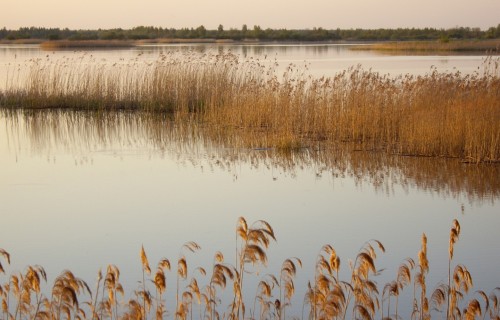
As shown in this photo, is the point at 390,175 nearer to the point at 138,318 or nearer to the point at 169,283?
the point at 169,283

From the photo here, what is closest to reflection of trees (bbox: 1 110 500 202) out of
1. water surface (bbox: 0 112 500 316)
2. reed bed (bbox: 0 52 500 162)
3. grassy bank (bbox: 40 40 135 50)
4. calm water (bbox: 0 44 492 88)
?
water surface (bbox: 0 112 500 316)

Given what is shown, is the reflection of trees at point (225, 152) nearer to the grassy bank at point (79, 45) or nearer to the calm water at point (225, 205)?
the calm water at point (225, 205)

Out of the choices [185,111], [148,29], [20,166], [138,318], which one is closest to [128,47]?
[148,29]

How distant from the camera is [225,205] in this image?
25.0 feet

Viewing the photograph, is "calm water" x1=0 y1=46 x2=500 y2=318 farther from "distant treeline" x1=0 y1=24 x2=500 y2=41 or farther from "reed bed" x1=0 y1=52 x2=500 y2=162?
"distant treeline" x1=0 y1=24 x2=500 y2=41

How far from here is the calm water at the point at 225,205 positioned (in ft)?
19.5

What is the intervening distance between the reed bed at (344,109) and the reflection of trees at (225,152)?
10.9 inches

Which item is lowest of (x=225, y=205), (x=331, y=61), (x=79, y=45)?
(x=225, y=205)

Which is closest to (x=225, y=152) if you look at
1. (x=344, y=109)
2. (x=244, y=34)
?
(x=344, y=109)

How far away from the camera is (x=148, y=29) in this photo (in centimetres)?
6619

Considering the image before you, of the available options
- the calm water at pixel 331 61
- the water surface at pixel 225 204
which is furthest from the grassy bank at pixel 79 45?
the water surface at pixel 225 204

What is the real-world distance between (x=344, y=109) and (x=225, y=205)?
3999 mm

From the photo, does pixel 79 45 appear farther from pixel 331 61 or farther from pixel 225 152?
pixel 225 152

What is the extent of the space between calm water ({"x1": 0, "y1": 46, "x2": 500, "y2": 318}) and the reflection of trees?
27 millimetres
